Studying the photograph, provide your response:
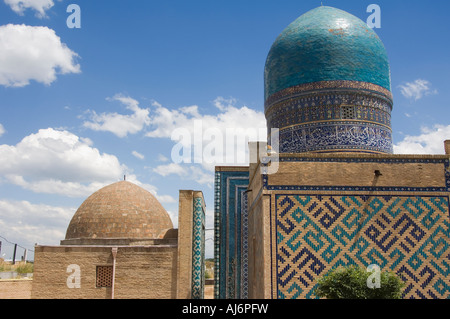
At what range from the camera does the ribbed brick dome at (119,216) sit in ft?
44.1

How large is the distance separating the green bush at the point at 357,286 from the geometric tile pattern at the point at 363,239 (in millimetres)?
785

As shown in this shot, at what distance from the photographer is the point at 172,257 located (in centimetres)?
1126

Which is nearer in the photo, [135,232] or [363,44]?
Result: [363,44]

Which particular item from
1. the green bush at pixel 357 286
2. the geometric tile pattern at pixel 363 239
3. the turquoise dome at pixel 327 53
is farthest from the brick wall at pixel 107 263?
the green bush at pixel 357 286

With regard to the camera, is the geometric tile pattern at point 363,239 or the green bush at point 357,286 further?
the geometric tile pattern at point 363,239

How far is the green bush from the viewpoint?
Answer: 643 cm

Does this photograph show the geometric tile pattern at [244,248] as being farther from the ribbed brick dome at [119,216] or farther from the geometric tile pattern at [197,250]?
the ribbed brick dome at [119,216]

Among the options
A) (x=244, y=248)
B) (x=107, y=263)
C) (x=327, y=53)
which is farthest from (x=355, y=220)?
(x=107, y=263)

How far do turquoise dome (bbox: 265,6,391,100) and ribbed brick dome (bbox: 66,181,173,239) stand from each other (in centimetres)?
538

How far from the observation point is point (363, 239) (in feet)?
24.9

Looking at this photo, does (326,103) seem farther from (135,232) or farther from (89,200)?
(89,200)

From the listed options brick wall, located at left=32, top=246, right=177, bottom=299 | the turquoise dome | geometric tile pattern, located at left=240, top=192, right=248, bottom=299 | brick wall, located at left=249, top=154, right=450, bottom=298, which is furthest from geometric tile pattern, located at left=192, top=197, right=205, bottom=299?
brick wall, located at left=249, top=154, right=450, bottom=298
